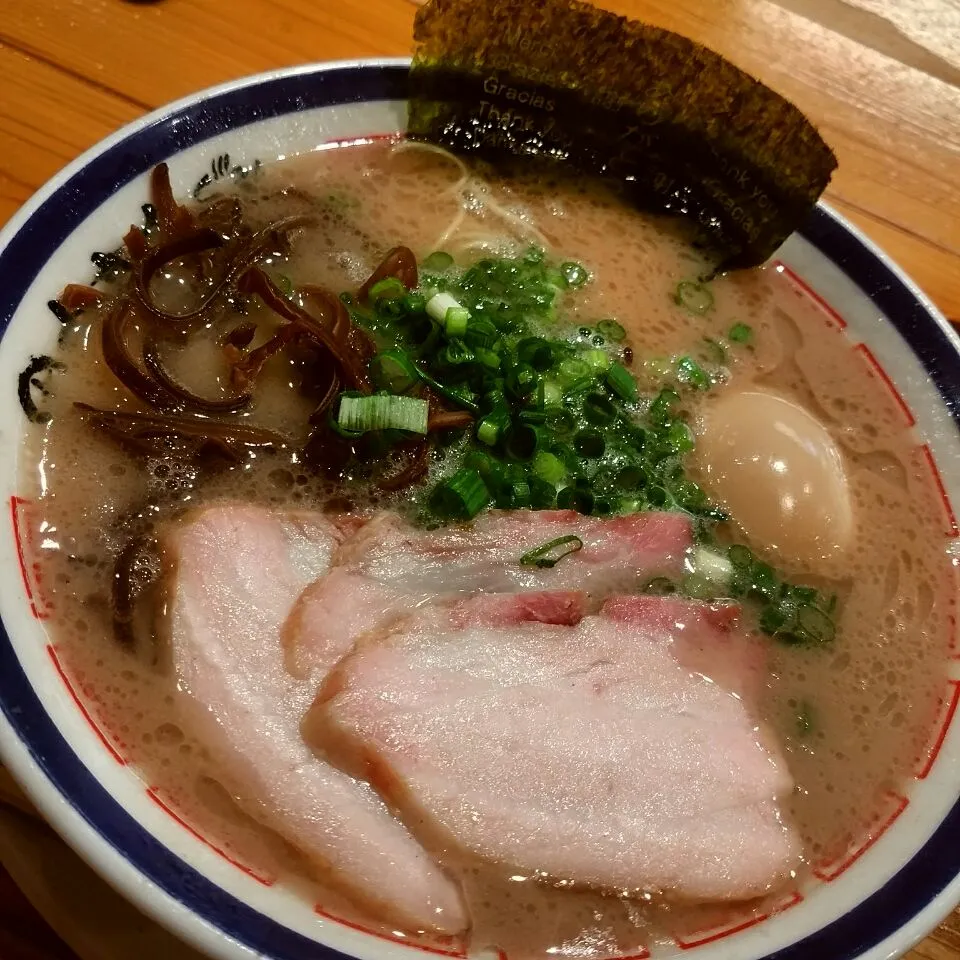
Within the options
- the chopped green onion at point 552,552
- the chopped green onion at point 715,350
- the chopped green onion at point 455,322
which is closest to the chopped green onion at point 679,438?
the chopped green onion at point 715,350

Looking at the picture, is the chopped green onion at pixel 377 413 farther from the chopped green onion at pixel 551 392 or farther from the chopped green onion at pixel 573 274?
the chopped green onion at pixel 573 274

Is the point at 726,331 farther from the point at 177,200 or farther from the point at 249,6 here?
the point at 249,6

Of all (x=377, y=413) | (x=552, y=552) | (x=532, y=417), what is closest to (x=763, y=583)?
(x=552, y=552)

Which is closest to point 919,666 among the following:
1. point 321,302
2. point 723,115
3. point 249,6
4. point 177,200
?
point 723,115

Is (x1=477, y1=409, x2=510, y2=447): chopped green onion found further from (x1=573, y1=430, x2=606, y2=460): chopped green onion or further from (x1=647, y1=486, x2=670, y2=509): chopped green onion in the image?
(x1=647, y1=486, x2=670, y2=509): chopped green onion

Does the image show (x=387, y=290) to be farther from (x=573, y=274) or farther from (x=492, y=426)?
(x=573, y=274)
